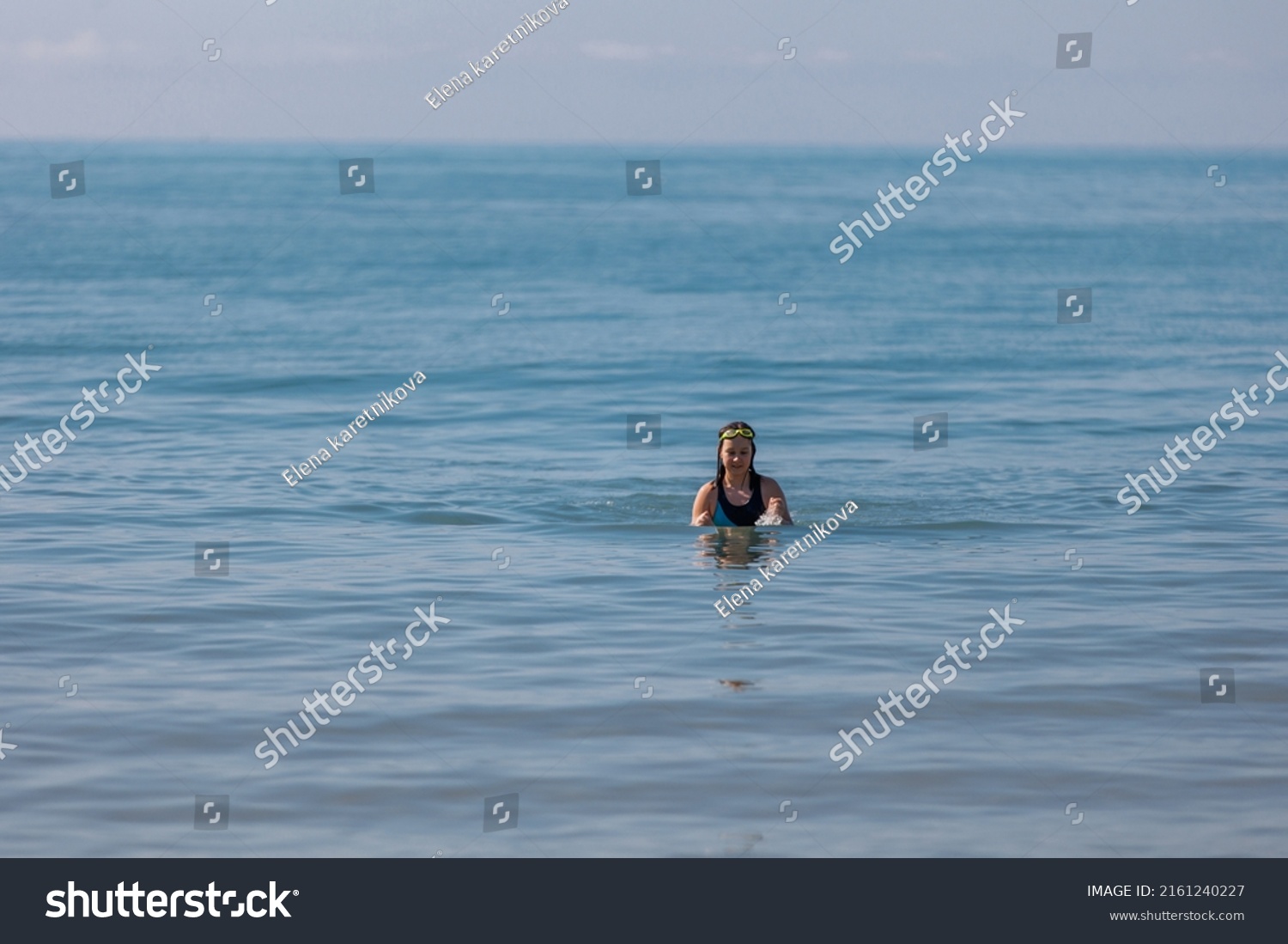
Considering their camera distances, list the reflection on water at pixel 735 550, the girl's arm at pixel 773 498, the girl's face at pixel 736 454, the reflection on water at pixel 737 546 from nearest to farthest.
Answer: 1. the reflection on water at pixel 735 550
2. the reflection on water at pixel 737 546
3. the girl's face at pixel 736 454
4. the girl's arm at pixel 773 498

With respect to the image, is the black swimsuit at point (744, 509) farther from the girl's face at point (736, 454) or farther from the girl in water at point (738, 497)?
the girl's face at point (736, 454)

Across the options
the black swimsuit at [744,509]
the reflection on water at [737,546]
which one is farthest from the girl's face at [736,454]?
the reflection on water at [737,546]

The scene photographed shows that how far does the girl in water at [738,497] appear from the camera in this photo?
44.3ft

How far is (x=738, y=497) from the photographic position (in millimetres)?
13562

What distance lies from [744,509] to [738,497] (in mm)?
108

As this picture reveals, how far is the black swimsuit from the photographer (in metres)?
13.6

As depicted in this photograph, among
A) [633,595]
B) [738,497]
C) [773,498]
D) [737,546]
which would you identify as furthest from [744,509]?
[633,595]

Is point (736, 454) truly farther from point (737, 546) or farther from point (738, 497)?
point (737, 546)

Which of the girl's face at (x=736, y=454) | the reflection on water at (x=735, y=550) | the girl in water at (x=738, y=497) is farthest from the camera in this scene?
the girl in water at (x=738, y=497)

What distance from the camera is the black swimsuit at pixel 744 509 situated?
534 inches

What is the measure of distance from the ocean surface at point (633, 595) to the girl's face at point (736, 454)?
1.89 ft

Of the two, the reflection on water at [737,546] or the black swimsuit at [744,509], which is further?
the black swimsuit at [744,509]

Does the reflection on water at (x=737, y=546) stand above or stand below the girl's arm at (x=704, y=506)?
below

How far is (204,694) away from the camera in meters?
9.14
